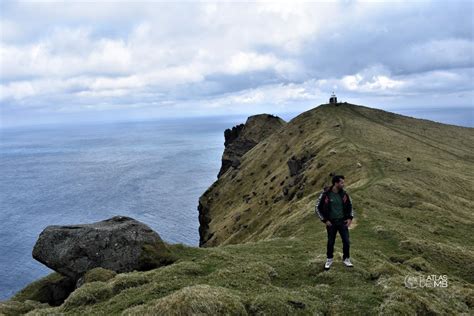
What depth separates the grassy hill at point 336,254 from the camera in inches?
648

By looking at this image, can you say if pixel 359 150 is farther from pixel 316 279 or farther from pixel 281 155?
pixel 316 279

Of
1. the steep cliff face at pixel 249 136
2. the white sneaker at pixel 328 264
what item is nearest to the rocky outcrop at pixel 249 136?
the steep cliff face at pixel 249 136

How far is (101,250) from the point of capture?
27.4 meters

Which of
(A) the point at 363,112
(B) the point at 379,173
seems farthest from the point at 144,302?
(A) the point at 363,112

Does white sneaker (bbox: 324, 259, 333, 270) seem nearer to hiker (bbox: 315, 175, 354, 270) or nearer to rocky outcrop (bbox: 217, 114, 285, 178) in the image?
hiker (bbox: 315, 175, 354, 270)

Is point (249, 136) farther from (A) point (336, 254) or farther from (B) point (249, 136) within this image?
(A) point (336, 254)

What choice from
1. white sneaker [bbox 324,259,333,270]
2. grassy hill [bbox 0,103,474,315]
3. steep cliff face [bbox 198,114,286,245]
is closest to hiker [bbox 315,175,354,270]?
white sneaker [bbox 324,259,333,270]

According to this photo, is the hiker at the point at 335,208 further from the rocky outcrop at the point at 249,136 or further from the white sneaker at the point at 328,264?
the rocky outcrop at the point at 249,136

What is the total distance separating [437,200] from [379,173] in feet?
32.0

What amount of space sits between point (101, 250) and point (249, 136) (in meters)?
132

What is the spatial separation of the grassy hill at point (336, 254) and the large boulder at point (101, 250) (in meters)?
1.90

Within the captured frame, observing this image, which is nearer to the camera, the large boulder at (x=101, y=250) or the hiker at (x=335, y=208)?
the hiker at (x=335, y=208)

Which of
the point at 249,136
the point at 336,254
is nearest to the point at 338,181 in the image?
the point at 336,254

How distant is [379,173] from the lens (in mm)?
58875
